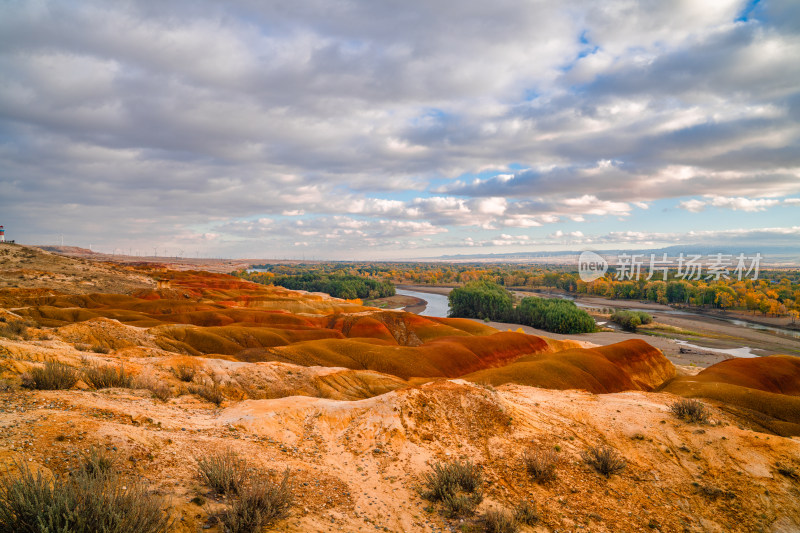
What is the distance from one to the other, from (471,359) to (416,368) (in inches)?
301

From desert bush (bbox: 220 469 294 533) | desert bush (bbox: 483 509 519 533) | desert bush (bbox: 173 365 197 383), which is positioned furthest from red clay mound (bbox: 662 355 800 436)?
desert bush (bbox: 173 365 197 383)

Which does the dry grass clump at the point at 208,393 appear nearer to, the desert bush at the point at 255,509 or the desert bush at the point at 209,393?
the desert bush at the point at 209,393

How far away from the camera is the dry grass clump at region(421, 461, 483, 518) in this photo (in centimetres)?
891

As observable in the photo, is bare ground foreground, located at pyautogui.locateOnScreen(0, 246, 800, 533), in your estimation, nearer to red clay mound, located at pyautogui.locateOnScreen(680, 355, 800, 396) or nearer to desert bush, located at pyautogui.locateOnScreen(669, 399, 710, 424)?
desert bush, located at pyautogui.locateOnScreen(669, 399, 710, 424)

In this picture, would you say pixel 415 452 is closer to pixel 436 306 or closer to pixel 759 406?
pixel 759 406

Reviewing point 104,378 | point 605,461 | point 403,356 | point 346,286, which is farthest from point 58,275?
point 605,461

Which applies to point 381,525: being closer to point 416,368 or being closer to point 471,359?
point 416,368

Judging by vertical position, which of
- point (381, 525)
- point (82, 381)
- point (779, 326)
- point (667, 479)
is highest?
point (82, 381)

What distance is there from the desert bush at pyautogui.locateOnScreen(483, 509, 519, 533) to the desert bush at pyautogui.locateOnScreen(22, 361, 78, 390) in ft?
44.0

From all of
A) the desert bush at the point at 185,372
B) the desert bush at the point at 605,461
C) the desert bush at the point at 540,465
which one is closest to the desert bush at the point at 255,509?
the desert bush at the point at 540,465

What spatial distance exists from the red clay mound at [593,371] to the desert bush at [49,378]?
21463 mm

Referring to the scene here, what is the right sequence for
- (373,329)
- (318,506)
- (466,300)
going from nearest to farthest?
(318,506)
(373,329)
(466,300)

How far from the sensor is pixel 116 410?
10031 millimetres

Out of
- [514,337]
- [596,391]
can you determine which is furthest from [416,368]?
[514,337]
